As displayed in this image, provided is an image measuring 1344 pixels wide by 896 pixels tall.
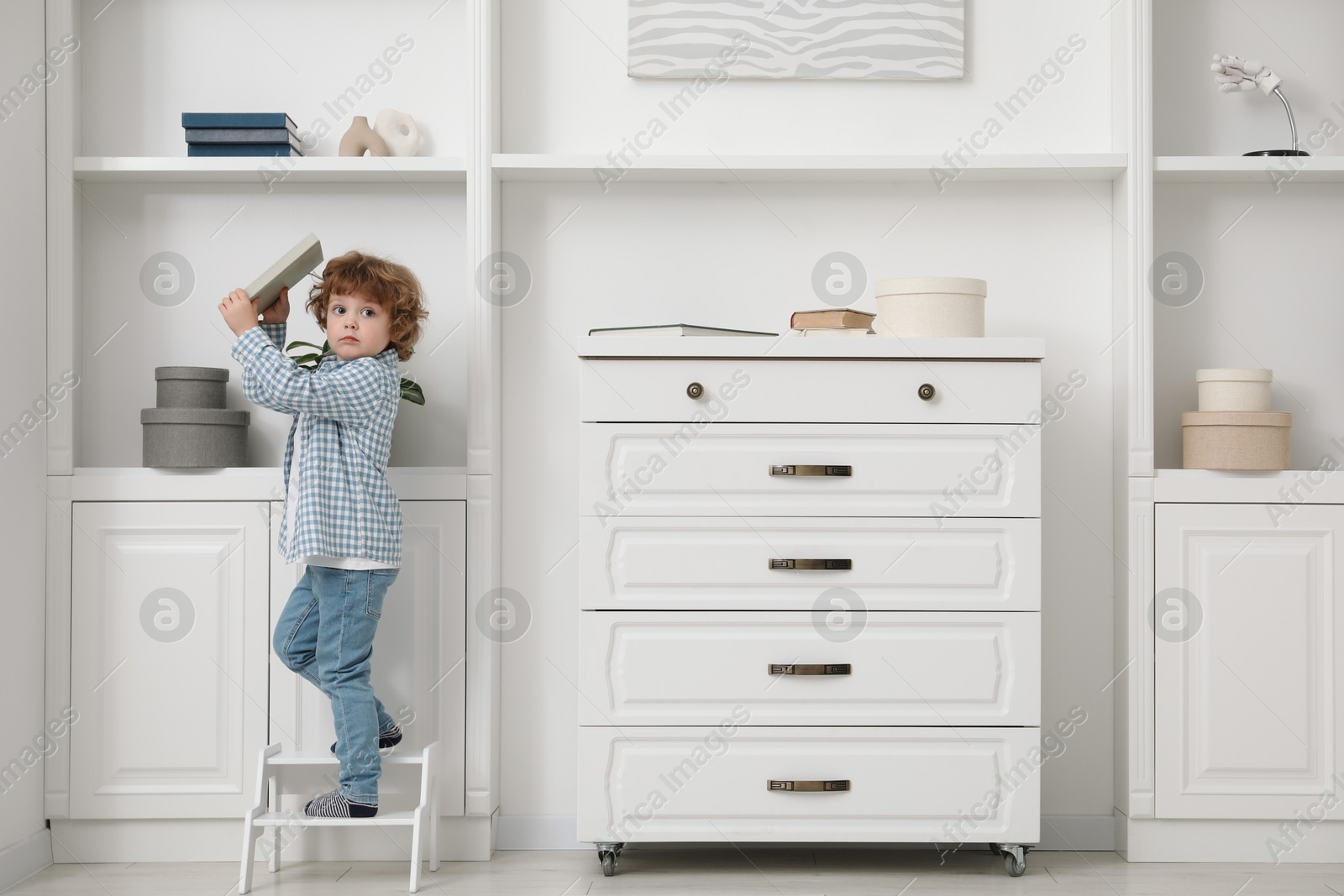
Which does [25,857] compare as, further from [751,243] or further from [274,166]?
[751,243]

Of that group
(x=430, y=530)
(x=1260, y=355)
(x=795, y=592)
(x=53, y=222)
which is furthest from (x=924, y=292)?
(x=53, y=222)

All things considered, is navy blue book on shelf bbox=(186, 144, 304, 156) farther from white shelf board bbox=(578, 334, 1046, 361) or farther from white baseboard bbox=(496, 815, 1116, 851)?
white baseboard bbox=(496, 815, 1116, 851)

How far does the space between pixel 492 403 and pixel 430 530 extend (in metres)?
0.32

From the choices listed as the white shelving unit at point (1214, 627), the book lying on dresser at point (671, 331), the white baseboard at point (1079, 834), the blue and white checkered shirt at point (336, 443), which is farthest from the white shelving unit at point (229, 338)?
the white shelving unit at point (1214, 627)

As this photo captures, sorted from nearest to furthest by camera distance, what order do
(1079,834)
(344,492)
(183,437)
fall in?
(344,492) < (183,437) < (1079,834)

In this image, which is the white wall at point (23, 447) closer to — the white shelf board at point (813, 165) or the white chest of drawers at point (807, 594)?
the white shelf board at point (813, 165)

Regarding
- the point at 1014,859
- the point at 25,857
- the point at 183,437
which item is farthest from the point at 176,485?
the point at 1014,859

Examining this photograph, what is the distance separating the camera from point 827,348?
191 cm

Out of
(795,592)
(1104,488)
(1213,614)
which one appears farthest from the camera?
(1104,488)

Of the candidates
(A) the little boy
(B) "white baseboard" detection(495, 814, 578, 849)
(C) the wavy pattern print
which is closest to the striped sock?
(A) the little boy

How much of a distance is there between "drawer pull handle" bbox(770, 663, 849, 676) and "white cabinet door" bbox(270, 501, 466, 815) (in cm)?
73

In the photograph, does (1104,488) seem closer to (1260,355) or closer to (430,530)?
(1260,355)

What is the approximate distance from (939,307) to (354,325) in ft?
3.95

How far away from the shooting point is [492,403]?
2150 millimetres
